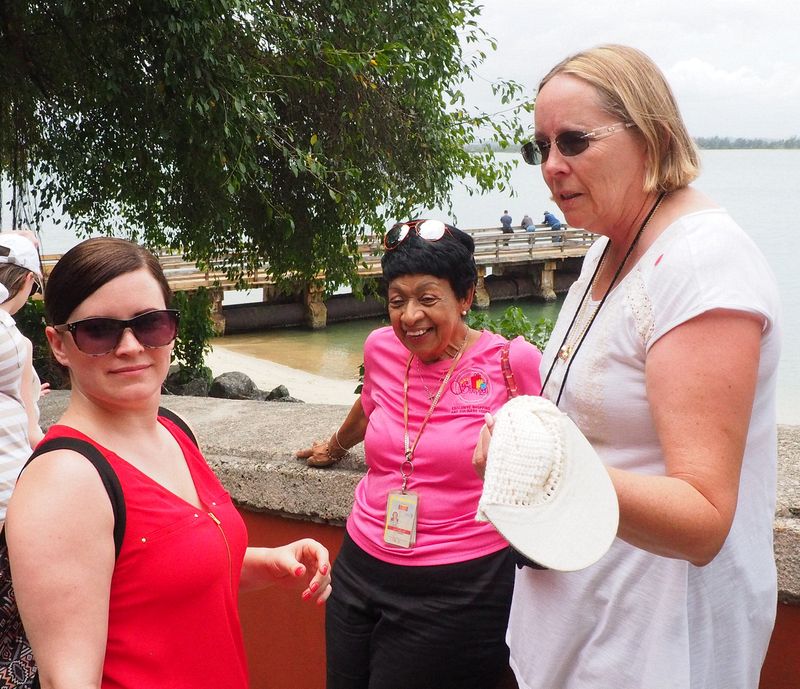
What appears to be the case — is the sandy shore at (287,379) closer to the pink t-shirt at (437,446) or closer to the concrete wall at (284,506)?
the concrete wall at (284,506)

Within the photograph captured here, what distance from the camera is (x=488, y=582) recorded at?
2.34 meters

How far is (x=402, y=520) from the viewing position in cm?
240

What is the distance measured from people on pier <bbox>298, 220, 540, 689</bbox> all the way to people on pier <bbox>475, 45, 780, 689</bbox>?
60 cm

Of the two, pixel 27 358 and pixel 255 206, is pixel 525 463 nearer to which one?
pixel 27 358

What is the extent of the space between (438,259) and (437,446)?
0.57 metres

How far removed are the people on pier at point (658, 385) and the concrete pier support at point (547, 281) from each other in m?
40.3

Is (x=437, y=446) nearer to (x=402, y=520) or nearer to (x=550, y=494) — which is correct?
(x=402, y=520)

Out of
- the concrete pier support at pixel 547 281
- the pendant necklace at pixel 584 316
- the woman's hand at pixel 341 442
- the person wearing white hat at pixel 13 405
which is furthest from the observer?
the concrete pier support at pixel 547 281

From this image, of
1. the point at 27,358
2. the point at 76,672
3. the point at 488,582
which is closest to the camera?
the point at 76,672

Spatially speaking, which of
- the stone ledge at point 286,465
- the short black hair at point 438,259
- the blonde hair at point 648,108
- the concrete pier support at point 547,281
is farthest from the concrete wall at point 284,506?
the concrete pier support at point 547,281

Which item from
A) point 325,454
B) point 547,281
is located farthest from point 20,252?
point 547,281

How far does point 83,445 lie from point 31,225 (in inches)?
364

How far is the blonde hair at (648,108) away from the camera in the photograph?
1.59 metres

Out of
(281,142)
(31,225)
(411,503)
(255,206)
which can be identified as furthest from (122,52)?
(411,503)
